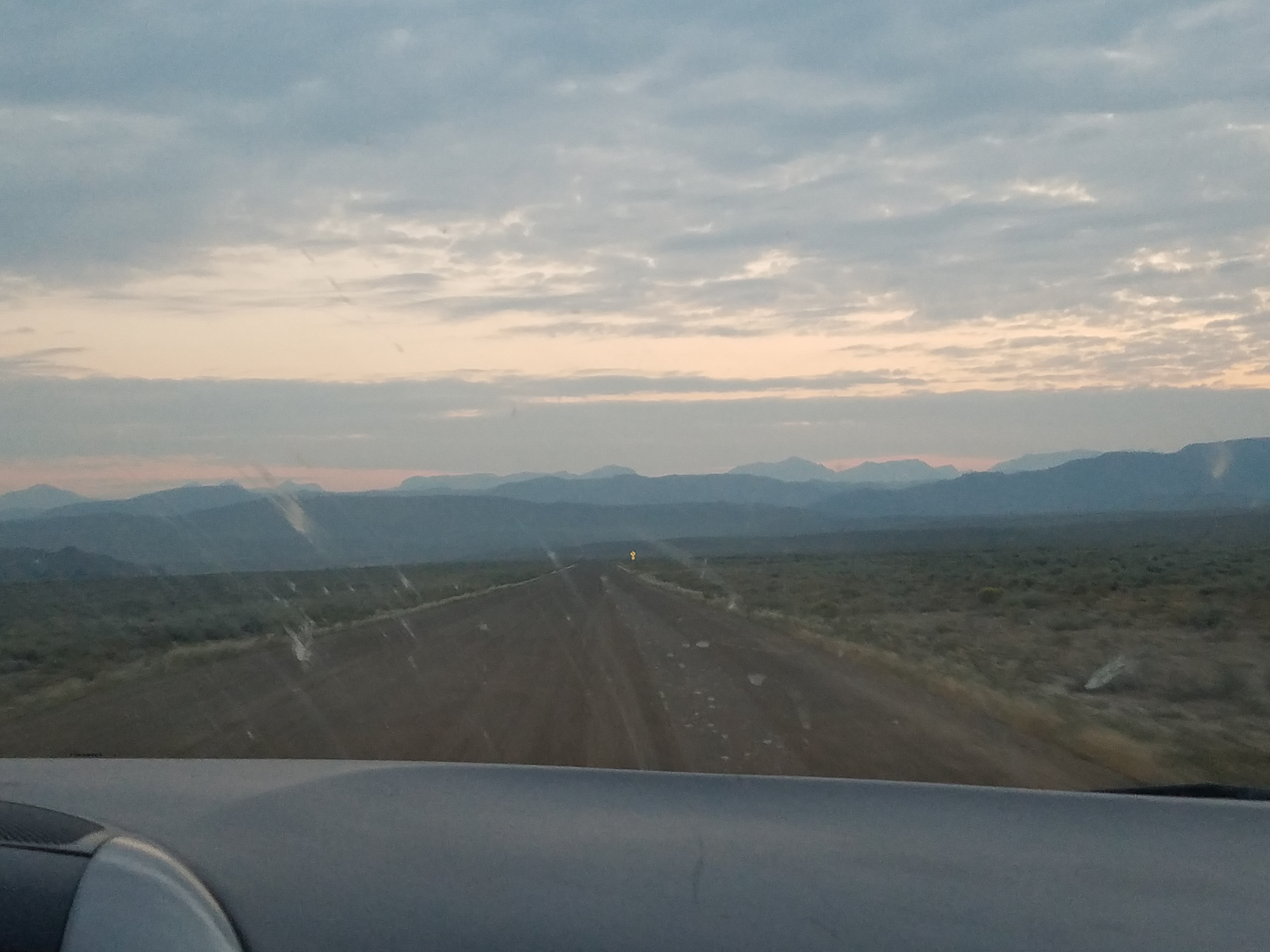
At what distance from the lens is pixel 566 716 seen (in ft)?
41.1

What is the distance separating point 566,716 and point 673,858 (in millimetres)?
8410

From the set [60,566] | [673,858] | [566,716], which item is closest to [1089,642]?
[566,716]

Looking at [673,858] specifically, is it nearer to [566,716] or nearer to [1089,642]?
[566,716]

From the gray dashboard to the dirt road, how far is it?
427cm

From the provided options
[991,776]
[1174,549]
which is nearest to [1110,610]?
[991,776]

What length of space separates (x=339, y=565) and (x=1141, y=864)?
116813 millimetres

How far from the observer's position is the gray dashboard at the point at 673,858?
358cm

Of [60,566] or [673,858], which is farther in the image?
[60,566]

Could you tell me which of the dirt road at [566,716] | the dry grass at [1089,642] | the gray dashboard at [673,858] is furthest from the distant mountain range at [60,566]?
the gray dashboard at [673,858]

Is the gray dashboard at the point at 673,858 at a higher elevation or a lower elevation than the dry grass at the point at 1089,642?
higher

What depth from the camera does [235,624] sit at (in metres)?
26.9

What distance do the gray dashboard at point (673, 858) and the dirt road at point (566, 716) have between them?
Answer: 14.0 feet

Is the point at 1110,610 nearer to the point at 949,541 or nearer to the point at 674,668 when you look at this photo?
the point at 674,668

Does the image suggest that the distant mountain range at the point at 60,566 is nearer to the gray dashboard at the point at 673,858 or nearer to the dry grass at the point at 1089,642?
the dry grass at the point at 1089,642
